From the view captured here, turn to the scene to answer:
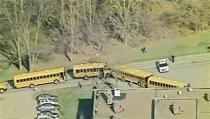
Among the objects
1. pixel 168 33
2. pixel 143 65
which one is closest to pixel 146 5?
pixel 168 33

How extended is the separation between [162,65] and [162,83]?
4292 mm

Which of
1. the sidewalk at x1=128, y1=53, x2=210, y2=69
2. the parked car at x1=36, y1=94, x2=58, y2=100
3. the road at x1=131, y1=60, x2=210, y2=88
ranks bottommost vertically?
the parked car at x1=36, y1=94, x2=58, y2=100

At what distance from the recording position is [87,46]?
85.9m

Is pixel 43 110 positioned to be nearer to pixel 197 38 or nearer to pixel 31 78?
pixel 31 78

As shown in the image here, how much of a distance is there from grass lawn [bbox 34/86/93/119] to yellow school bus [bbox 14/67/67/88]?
156 centimetres

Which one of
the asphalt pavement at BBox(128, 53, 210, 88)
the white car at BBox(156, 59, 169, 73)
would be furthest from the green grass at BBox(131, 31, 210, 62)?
the white car at BBox(156, 59, 169, 73)

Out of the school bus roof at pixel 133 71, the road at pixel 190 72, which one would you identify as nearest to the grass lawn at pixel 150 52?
the road at pixel 190 72

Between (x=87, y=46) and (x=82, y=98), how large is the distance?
10335mm

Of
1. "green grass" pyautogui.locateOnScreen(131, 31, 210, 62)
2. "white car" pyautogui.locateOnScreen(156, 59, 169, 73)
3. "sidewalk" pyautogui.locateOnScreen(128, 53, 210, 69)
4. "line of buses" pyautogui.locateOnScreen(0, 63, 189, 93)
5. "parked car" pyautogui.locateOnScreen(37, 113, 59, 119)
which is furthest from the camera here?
"green grass" pyautogui.locateOnScreen(131, 31, 210, 62)

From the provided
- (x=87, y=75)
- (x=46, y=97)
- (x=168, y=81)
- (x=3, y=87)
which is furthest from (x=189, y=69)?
(x=3, y=87)

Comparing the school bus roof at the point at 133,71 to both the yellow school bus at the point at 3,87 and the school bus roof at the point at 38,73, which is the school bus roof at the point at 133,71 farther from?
the yellow school bus at the point at 3,87

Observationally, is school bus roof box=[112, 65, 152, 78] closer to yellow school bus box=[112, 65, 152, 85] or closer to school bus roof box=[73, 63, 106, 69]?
yellow school bus box=[112, 65, 152, 85]

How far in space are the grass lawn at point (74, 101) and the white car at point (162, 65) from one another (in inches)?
316

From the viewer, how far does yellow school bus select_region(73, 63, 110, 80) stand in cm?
8000
